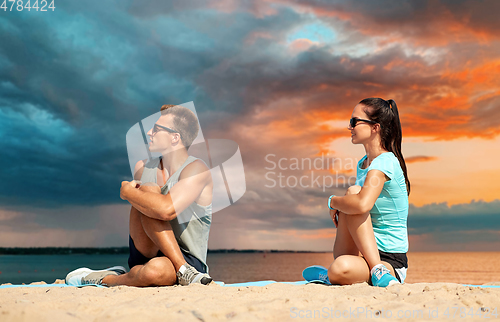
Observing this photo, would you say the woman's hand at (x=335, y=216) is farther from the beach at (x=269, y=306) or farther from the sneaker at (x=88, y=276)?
the sneaker at (x=88, y=276)

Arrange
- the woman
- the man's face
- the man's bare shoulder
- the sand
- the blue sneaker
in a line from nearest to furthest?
the sand < the woman < the blue sneaker < the man's face < the man's bare shoulder

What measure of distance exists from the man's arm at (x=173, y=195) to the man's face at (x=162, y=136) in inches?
15.8

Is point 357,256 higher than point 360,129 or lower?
lower

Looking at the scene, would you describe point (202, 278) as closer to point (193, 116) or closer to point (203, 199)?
point (203, 199)

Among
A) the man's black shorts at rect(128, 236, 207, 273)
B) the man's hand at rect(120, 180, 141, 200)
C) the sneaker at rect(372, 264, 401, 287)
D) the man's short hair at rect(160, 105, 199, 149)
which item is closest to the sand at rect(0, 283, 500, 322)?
the sneaker at rect(372, 264, 401, 287)

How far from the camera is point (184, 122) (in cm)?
394

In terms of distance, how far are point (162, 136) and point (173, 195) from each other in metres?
0.78

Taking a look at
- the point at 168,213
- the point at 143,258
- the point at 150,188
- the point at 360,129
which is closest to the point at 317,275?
the point at 360,129

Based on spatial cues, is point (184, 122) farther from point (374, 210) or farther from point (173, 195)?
point (374, 210)

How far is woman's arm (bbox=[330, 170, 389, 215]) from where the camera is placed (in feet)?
9.66

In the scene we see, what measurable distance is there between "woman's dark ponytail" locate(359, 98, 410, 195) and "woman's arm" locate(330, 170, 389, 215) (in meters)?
0.47

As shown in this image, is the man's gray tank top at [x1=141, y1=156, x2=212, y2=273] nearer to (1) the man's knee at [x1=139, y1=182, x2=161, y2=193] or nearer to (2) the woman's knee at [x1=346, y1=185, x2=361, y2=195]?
(1) the man's knee at [x1=139, y1=182, x2=161, y2=193]

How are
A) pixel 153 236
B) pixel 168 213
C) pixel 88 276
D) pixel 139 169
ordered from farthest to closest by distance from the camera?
pixel 139 169 < pixel 88 276 < pixel 153 236 < pixel 168 213

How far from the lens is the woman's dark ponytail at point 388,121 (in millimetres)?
3451
